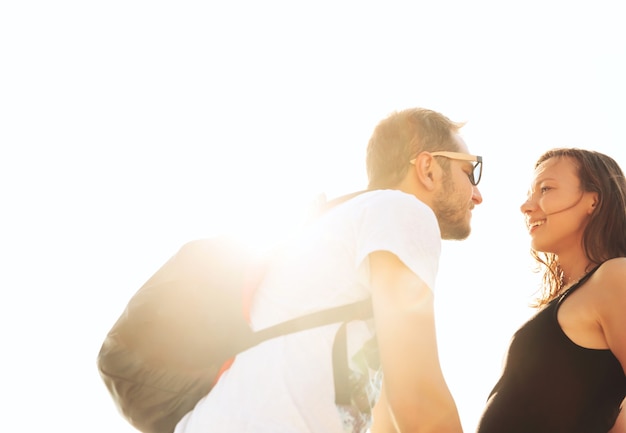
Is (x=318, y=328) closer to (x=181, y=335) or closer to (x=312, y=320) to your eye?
(x=312, y=320)

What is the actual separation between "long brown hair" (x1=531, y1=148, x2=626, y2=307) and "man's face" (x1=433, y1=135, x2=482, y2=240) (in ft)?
5.12

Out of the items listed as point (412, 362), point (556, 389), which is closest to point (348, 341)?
point (412, 362)

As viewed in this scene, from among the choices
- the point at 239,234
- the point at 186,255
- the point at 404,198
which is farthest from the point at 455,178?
the point at 186,255

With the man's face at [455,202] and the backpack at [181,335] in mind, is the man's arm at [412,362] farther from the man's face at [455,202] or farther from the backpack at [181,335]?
the man's face at [455,202]

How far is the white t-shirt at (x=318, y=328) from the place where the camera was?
6.88 ft

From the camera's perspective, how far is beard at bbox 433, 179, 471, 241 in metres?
3.06

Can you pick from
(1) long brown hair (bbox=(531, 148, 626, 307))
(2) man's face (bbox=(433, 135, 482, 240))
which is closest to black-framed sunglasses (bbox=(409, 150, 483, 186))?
(2) man's face (bbox=(433, 135, 482, 240))

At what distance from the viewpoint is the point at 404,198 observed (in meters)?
2.29

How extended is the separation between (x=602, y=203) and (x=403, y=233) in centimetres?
282

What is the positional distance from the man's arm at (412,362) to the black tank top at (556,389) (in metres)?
1.78

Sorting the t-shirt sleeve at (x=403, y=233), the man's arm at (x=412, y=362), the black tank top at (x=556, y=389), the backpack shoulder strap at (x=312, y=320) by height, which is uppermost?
the t-shirt sleeve at (x=403, y=233)

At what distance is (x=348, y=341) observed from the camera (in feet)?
7.29

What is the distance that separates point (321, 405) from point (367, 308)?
0.36 m

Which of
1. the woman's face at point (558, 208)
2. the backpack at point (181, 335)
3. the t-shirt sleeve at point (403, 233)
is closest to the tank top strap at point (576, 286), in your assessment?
the woman's face at point (558, 208)
